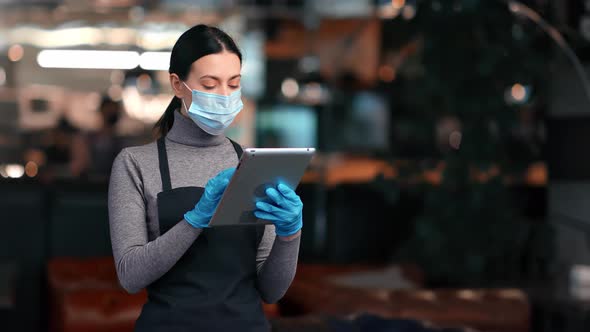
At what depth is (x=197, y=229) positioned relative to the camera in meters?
1.60

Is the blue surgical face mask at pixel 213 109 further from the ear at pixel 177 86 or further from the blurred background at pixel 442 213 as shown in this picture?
the blurred background at pixel 442 213

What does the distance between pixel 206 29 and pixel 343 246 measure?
450cm

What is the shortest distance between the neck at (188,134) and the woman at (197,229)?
0.10 ft

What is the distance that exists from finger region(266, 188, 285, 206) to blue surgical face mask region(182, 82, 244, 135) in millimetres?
203

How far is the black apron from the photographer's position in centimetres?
166

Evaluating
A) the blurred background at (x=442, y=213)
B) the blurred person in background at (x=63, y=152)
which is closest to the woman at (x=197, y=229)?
the blurred background at (x=442, y=213)

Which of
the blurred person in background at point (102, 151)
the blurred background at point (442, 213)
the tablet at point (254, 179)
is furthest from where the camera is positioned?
the blurred person in background at point (102, 151)

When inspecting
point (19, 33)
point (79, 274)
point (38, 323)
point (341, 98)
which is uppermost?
point (19, 33)

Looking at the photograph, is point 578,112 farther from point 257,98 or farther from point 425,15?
point 257,98

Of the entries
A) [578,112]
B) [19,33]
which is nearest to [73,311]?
[578,112]

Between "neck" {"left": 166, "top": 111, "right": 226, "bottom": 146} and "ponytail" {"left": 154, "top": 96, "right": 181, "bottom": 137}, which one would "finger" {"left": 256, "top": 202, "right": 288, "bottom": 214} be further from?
"ponytail" {"left": 154, "top": 96, "right": 181, "bottom": 137}

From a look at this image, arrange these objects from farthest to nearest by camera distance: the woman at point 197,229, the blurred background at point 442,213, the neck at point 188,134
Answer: the blurred background at point 442,213
the neck at point 188,134
the woman at point 197,229

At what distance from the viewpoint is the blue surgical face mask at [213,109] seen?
1.68 metres

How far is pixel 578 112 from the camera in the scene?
17.7 feet
